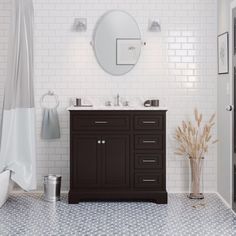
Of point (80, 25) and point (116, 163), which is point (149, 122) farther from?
point (80, 25)

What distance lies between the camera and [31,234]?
5.14 m

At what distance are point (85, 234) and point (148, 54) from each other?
278 centimetres

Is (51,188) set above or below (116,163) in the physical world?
below

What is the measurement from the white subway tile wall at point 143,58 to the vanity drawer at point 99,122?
60cm

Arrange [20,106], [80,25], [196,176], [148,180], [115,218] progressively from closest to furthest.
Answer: [115,218], [20,106], [148,180], [196,176], [80,25]

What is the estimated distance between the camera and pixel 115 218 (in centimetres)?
573

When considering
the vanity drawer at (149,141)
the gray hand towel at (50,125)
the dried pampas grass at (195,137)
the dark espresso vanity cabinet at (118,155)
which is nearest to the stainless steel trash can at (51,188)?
the dark espresso vanity cabinet at (118,155)

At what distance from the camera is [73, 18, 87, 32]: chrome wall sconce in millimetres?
6922

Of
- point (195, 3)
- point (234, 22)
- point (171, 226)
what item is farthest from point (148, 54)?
point (171, 226)

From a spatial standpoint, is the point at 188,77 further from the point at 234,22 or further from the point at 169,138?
the point at 234,22

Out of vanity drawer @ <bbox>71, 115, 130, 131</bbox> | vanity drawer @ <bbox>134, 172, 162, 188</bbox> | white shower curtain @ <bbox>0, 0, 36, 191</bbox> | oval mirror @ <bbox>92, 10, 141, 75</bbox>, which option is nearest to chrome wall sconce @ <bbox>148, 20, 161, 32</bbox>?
oval mirror @ <bbox>92, 10, 141, 75</bbox>

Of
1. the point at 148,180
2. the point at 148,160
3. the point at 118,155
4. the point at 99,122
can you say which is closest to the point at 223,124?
the point at 148,160

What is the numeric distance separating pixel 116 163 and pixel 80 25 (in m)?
1.83

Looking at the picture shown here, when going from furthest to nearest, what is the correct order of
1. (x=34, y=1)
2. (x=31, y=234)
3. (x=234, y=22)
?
(x=34, y=1), (x=234, y=22), (x=31, y=234)
